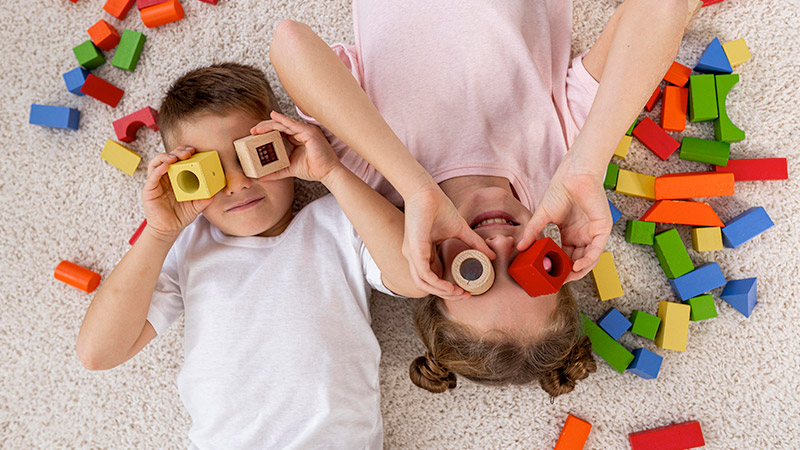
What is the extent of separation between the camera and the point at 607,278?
1078mm

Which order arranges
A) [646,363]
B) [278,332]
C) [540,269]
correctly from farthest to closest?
1. [646,363]
2. [278,332]
3. [540,269]

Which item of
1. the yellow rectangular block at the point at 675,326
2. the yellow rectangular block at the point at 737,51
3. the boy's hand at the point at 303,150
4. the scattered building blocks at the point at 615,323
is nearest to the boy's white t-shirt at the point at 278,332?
the boy's hand at the point at 303,150

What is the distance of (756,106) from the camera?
1.09 meters

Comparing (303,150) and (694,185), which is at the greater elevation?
(303,150)

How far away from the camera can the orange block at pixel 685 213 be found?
1.07 metres

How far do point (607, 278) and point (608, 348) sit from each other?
0.45ft

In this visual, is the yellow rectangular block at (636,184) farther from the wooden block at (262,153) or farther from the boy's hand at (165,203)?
the boy's hand at (165,203)

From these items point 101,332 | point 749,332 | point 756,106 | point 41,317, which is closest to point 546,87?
point 756,106

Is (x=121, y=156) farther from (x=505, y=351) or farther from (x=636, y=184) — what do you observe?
(x=636, y=184)

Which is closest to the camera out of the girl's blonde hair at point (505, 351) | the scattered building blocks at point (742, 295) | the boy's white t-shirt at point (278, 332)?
the girl's blonde hair at point (505, 351)

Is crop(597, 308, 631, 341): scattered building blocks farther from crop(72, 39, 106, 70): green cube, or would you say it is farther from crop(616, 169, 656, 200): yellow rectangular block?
crop(72, 39, 106, 70): green cube

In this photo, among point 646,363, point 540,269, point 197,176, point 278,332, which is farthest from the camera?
point 646,363

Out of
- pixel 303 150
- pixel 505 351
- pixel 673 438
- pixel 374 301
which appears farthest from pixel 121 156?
pixel 673 438

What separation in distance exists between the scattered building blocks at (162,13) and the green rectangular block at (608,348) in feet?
3.33
